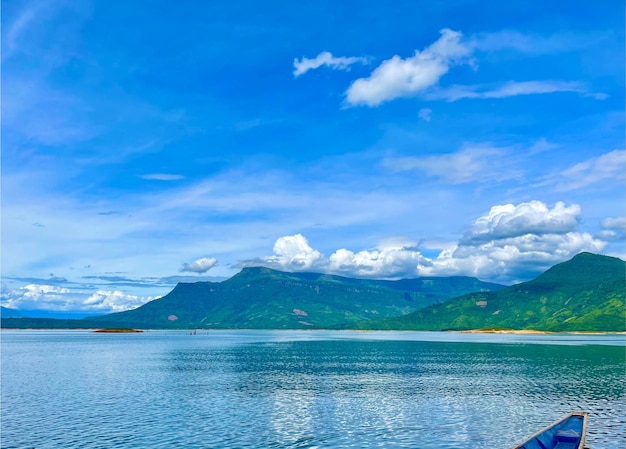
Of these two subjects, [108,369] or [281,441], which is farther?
[108,369]

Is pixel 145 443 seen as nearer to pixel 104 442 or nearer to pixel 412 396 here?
pixel 104 442

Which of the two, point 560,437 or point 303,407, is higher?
point 560,437

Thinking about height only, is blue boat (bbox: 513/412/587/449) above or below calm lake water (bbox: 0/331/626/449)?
above

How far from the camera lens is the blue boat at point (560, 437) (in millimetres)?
54312

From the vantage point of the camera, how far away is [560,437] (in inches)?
2287

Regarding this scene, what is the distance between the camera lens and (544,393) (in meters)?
99.1

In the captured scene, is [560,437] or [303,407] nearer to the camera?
[560,437]

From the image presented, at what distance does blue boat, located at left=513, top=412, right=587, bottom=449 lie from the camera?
54.3 m

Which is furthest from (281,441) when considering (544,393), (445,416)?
(544,393)

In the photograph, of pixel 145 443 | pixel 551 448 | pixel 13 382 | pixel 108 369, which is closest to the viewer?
pixel 551 448

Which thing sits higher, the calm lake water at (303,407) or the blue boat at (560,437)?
the blue boat at (560,437)

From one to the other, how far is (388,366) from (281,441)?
10491 centimetres

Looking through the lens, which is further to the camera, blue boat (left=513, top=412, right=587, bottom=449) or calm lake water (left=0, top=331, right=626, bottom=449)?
calm lake water (left=0, top=331, right=626, bottom=449)

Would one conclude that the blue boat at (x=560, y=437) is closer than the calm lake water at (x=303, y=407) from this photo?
Yes
